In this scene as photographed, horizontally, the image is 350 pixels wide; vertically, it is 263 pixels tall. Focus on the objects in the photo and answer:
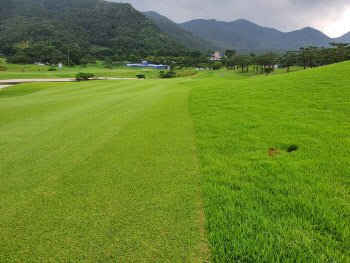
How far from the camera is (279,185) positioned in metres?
2.91

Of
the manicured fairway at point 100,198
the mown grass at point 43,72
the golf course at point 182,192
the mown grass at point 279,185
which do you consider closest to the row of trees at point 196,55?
the mown grass at point 43,72

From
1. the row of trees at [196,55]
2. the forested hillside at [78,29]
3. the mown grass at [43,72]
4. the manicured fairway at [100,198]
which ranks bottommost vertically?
the manicured fairway at [100,198]

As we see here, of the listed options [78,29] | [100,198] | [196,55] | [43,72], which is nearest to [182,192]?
[100,198]

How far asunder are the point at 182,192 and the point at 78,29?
666 feet

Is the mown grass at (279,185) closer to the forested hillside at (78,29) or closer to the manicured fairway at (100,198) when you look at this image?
the manicured fairway at (100,198)

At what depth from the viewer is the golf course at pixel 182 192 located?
2.00m

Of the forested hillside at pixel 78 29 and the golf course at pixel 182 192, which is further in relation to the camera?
the forested hillside at pixel 78 29

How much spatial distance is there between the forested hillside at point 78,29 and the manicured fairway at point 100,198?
476 feet

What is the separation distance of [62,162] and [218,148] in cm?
384

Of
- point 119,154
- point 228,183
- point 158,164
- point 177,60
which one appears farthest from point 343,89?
point 177,60

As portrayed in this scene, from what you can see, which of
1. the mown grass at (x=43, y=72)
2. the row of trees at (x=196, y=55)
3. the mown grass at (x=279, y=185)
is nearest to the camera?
the mown grass at (x=279, y=185)

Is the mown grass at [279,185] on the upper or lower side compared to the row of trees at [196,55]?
lower

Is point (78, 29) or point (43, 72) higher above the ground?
point (78, 29)

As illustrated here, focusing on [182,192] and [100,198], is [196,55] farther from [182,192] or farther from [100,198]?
[100,198]
